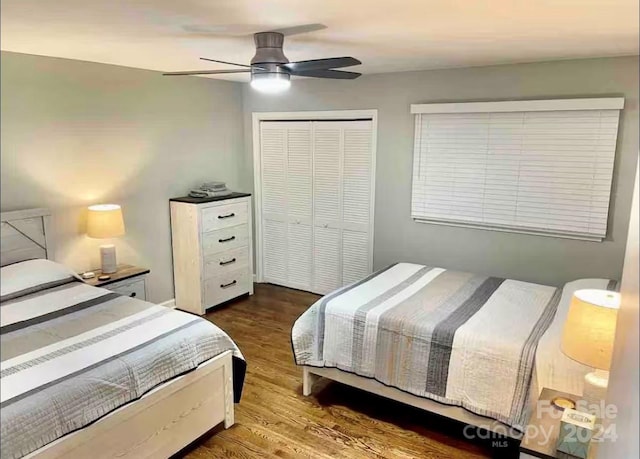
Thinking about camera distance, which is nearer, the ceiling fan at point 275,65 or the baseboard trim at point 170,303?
the ceiling fan at point 275,65

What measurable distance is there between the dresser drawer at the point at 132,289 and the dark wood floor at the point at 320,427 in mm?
752

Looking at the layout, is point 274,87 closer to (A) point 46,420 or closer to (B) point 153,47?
(B) point 153,47

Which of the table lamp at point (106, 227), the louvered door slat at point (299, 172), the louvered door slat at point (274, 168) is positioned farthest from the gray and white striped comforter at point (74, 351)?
the louvered door slat at point (274, 168)

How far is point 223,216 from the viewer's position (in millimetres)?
3566

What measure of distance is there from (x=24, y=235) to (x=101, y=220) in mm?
463

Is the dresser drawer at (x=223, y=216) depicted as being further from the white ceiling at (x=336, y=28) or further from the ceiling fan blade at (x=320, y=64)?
the ceiling fan blade at (x=320, y=64)

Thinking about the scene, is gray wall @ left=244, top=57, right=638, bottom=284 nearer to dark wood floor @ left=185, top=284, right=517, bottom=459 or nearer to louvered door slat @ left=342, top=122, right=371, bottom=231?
louvered door slat @ left=342, top=122, right=371, bottom=231

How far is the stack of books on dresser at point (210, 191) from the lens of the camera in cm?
347

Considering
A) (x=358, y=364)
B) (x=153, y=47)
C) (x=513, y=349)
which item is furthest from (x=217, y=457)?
(x=153, y=47)

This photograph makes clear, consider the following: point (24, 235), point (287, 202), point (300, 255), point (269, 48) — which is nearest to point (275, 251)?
point (300, 255)

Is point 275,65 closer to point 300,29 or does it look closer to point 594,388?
point 300,29

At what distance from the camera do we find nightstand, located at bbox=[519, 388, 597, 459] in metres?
1.35

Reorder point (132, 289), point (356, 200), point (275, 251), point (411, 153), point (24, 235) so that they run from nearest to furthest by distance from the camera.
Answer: point (24, 235)
point (132, 289)
point (411, 153)
point (356, 200)
point (275, 251)

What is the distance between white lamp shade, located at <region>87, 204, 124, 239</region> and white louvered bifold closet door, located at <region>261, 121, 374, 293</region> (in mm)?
2403
